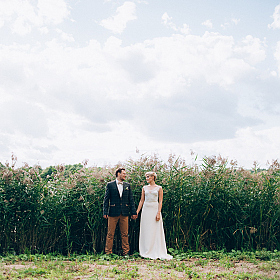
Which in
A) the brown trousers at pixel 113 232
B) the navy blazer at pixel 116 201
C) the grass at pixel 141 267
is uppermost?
the navy blazer at pixel 116 201

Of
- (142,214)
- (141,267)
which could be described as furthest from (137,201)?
(141,267)

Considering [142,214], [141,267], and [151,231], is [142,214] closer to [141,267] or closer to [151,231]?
[151,231]

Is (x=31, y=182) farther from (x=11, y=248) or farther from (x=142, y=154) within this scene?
(x=142, y=154)

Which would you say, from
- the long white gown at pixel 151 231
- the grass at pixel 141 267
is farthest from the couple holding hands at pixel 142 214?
the grass at pixel 141 267

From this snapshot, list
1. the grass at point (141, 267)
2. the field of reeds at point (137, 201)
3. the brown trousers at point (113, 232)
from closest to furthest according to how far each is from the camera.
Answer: the grass at point (141, 267), the brown trousers at point (113, 232), the field of reeds at point (137, 201)

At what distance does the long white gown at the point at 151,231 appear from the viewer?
272 inches

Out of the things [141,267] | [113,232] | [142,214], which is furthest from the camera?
[142,214]

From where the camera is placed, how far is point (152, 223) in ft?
22.9

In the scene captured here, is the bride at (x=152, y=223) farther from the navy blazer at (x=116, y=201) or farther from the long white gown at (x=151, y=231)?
the navy blazer at (x=116, y=201)

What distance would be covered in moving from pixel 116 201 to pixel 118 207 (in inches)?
5.8

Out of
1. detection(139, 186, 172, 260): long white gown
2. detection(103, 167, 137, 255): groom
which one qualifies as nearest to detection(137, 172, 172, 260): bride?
detection(139, 186, 172, 260): long white gown

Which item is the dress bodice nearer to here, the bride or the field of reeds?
the bride

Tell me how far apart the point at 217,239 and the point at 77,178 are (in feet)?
12.9

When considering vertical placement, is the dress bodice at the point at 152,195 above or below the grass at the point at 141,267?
above
